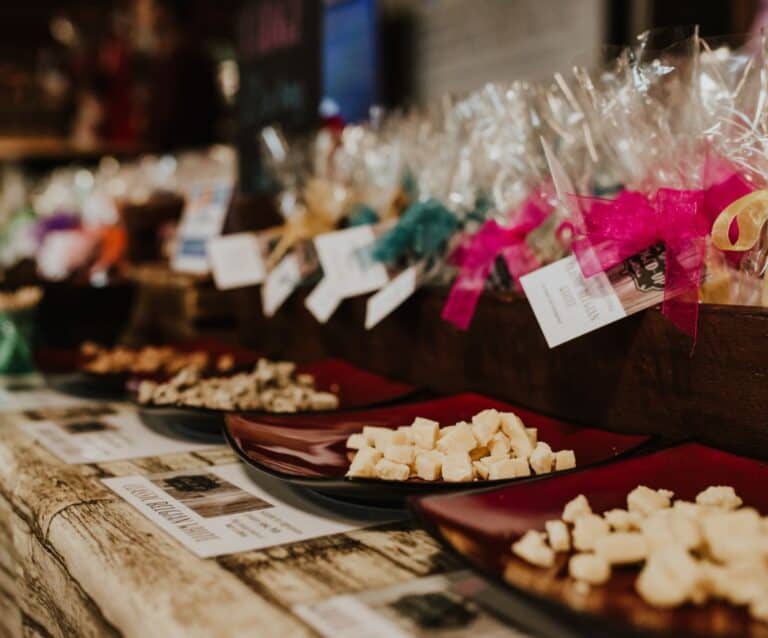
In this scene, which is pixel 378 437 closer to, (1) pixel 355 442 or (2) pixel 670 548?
(1) pixel 355 442

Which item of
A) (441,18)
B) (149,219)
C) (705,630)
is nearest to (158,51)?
(441,18)

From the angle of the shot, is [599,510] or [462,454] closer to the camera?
[599,510]

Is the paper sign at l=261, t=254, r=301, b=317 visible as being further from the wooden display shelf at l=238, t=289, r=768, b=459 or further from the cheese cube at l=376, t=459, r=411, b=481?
the cheese cube at l=376, t=459, r=411, b=481

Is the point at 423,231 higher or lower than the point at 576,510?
higher

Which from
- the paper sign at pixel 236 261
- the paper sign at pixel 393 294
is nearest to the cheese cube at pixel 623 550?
the paper sign at pixel 393 294

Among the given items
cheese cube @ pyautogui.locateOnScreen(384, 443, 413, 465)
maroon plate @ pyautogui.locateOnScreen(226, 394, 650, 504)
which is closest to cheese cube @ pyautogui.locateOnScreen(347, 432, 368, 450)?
maroon plate @ pyautogui.locateOnScreen(226, 394, 650, 504)

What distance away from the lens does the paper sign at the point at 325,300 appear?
159 centimetres

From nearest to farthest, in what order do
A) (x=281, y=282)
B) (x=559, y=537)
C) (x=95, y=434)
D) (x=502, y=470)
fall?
(x=559, y=537) < (x=502, y=470) < (x=95, y=434) < (x=281, y=282)

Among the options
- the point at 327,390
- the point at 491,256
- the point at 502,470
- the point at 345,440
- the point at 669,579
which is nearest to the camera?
the point at 669,579

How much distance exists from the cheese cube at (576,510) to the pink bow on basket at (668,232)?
0.90 ft

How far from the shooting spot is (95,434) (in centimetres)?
146

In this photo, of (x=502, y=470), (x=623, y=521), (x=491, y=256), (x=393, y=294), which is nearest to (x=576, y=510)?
(x=623, y=521)

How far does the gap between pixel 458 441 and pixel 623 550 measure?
31 cm

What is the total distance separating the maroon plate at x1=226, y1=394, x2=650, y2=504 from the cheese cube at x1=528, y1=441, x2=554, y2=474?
0.19 ft
